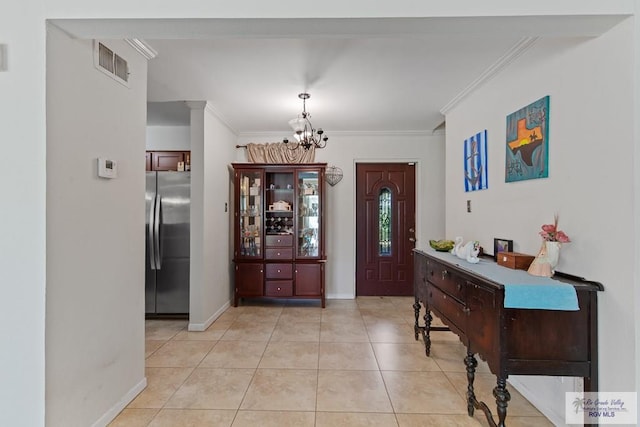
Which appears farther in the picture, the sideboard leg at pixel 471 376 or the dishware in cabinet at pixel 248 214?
the dishware in cabinet at pixel 248 214

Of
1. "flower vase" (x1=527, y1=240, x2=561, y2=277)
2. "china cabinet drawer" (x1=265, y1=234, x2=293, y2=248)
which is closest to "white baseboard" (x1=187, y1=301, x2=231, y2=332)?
"china cabinet drawer" (x1=265, y1=234, x2=293, y2=248)

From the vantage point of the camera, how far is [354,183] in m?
4.92

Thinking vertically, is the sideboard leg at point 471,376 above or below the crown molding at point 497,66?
below

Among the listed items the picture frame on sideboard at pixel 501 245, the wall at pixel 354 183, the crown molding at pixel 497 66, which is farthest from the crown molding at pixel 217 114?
the picture frame on sideboard at pixel 501 245

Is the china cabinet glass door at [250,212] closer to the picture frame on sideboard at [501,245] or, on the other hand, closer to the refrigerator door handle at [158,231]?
the refrigerator door handle at [158,231]

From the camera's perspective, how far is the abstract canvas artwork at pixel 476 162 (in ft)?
9.30

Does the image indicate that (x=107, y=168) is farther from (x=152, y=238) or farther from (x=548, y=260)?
(x=548, y=260)

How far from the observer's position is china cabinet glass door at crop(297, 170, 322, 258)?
4.63 metres

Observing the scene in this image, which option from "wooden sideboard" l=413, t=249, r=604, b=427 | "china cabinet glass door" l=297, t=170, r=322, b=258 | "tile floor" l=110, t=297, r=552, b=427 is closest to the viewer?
"wooden sideboard" l=413, t=249, r=604, b=427

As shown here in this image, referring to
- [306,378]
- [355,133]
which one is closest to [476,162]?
[355,133]

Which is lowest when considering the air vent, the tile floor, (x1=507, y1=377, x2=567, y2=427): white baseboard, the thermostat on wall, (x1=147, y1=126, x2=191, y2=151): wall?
the tile floor

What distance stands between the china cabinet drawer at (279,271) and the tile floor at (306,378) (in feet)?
2.37
